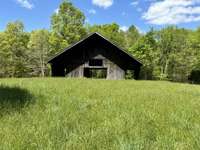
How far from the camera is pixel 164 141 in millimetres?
5012

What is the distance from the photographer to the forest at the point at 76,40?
50.8 metres

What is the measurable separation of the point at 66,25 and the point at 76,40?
305cm

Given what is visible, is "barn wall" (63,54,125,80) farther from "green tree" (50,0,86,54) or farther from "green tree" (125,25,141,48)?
"green tree" (125,25,141,48)

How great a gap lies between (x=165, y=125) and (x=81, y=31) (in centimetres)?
4578

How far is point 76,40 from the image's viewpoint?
5019cm

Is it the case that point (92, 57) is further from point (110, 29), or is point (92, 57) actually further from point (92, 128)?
point (110, 29)

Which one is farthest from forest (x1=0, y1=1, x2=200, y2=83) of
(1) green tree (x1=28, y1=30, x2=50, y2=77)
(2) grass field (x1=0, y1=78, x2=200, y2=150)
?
(2) grass field (x1=0, y1=78, x2=200, y2=150)

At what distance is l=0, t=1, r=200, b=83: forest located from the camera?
167 feet

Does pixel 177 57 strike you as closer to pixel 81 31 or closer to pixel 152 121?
pixel 81 31

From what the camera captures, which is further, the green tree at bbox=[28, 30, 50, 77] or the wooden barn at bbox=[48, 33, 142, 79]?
the green tree at bbox=[28, 30, 50, 77]

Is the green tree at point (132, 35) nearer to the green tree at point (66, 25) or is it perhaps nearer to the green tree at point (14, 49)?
the green tree at point (66, 25)

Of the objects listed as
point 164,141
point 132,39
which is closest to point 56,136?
point 164,141

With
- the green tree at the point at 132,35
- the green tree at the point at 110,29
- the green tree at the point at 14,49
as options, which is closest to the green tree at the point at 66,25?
the green tree at the point at 14,49

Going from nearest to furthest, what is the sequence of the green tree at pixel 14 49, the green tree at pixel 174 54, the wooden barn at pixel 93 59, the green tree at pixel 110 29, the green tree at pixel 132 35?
1. the wooden barn at pixel 93 59
2. the green tree at pixel 14 49
3. the green tree at pixel 174 54
4. the green tree at pixel 110 29
5. the green tree at pixel 132 35
